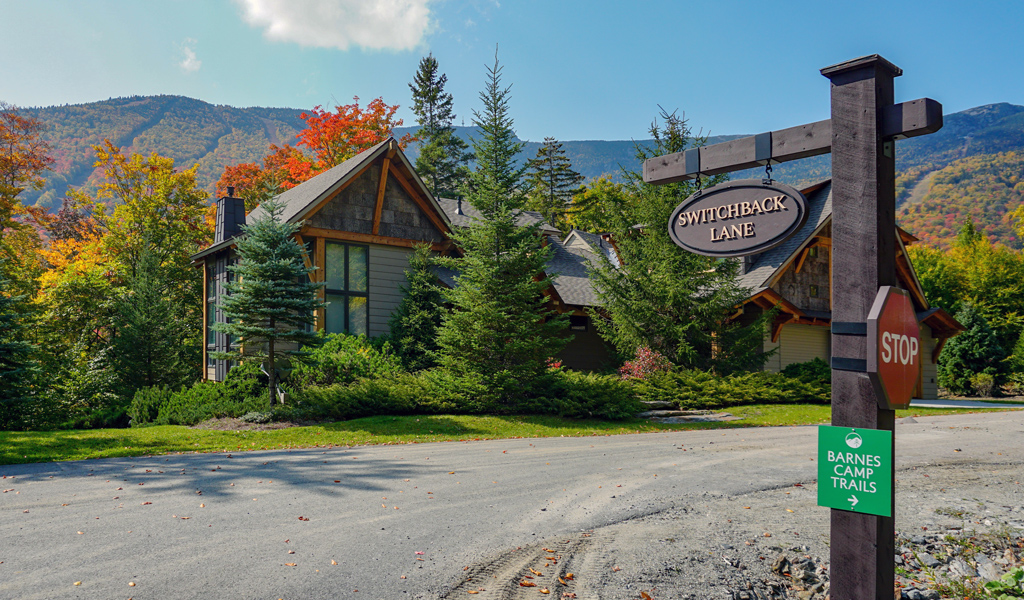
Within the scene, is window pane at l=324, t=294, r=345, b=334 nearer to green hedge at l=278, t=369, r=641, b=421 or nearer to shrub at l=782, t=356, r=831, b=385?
green hedge at l=278, t=369, r=641, b=421

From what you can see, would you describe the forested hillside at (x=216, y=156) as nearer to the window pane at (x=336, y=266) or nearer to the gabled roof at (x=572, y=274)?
the gabled roof at (x=572, y=274)

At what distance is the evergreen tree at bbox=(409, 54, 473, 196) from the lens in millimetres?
55219

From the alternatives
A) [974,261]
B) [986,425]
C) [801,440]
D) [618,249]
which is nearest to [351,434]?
[801,440]

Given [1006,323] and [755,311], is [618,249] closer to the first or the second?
[755,311]

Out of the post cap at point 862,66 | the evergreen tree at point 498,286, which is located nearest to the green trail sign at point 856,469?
the post cap at point 862,66

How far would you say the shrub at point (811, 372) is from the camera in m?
21.3

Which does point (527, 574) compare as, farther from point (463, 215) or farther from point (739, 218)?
point (463, 215)

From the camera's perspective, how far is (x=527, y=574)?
488 centimetres

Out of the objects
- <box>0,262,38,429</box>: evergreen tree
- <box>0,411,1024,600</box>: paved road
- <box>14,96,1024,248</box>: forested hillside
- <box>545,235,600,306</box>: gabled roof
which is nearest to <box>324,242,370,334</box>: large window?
<box>545,235,600,306</box>: gabled roof

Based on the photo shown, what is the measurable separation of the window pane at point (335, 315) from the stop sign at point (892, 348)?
58.4 feet

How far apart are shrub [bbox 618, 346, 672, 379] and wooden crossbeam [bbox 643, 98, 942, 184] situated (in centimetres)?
1510

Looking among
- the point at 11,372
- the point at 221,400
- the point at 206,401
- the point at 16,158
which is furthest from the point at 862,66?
the point at 16,158

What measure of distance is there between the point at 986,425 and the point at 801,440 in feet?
20.7

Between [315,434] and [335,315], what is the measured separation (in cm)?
751
